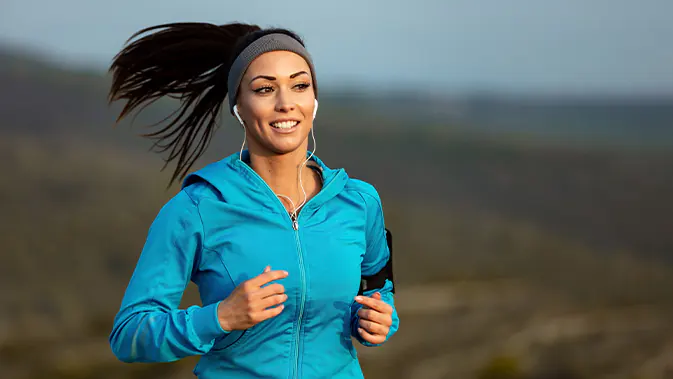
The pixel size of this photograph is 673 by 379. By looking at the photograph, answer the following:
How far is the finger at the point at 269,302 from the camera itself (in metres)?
1.82

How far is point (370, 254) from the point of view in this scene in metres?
2.38

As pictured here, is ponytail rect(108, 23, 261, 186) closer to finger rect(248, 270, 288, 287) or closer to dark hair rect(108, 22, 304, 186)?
dark hair rect(108, 22, 304, 186)

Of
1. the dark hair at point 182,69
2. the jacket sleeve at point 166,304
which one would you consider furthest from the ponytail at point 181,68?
the jacket sleeve at point 166,304

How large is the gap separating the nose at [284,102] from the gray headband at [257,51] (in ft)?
0.40

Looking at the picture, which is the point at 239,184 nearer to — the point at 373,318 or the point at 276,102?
the point at 276,102

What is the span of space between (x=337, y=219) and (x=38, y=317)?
45.0 ft

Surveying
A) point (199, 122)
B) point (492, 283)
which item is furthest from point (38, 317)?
point (199, 122)

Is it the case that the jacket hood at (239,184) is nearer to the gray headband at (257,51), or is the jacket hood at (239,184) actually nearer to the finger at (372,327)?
the gray headband at (257,51)

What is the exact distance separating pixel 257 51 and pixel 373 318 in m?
0.78

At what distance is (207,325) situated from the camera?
183 centimetres

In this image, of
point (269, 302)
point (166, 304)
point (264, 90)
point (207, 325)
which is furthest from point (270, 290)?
point (264, 90)

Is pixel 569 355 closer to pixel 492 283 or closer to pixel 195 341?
pixel 492 283

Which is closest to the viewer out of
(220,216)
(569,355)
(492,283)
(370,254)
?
(220,216)

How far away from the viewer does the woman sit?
73.2 inches
